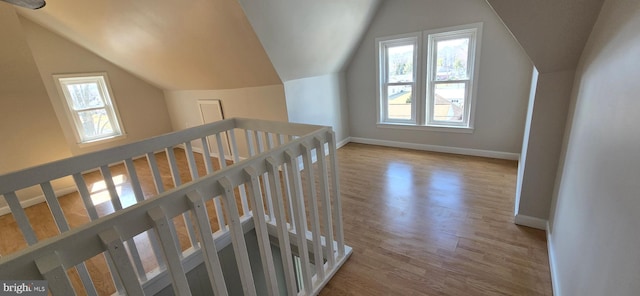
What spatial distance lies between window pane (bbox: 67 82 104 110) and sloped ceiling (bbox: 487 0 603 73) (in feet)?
18.1

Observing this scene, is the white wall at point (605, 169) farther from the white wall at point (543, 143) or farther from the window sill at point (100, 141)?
the window sill at point (100, 141)

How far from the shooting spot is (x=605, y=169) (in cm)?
100

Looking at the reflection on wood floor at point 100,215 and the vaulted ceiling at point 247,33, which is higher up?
the vaulted ceiling at point 247,33

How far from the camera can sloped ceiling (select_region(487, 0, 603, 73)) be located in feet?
4.16

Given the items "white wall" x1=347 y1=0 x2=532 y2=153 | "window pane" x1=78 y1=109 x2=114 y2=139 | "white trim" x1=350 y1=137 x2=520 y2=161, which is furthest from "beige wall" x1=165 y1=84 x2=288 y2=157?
"white trim" x1=350 y1=137 x2=520 y2=161

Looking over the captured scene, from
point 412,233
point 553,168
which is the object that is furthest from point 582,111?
point 412,233

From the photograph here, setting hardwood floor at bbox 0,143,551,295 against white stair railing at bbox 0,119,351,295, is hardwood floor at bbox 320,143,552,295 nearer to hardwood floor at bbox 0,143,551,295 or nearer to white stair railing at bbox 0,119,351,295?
hardwood floor at bbox 0,143,551,295

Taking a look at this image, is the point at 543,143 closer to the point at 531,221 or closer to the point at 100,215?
the point at 531,221

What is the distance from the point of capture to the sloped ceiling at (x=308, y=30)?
2264 millimetres

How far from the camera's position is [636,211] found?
0.75 meters

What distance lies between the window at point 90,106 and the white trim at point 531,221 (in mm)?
5814

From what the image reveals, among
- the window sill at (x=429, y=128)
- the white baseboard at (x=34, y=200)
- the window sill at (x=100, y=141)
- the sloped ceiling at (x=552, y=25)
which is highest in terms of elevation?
the sloped ceiling at (x=552, y=25)

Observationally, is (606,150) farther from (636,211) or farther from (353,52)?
(353,52)

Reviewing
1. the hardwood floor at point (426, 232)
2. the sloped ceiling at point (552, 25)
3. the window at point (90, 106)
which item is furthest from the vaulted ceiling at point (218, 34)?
the sloped ceiling at point (552, 25)
